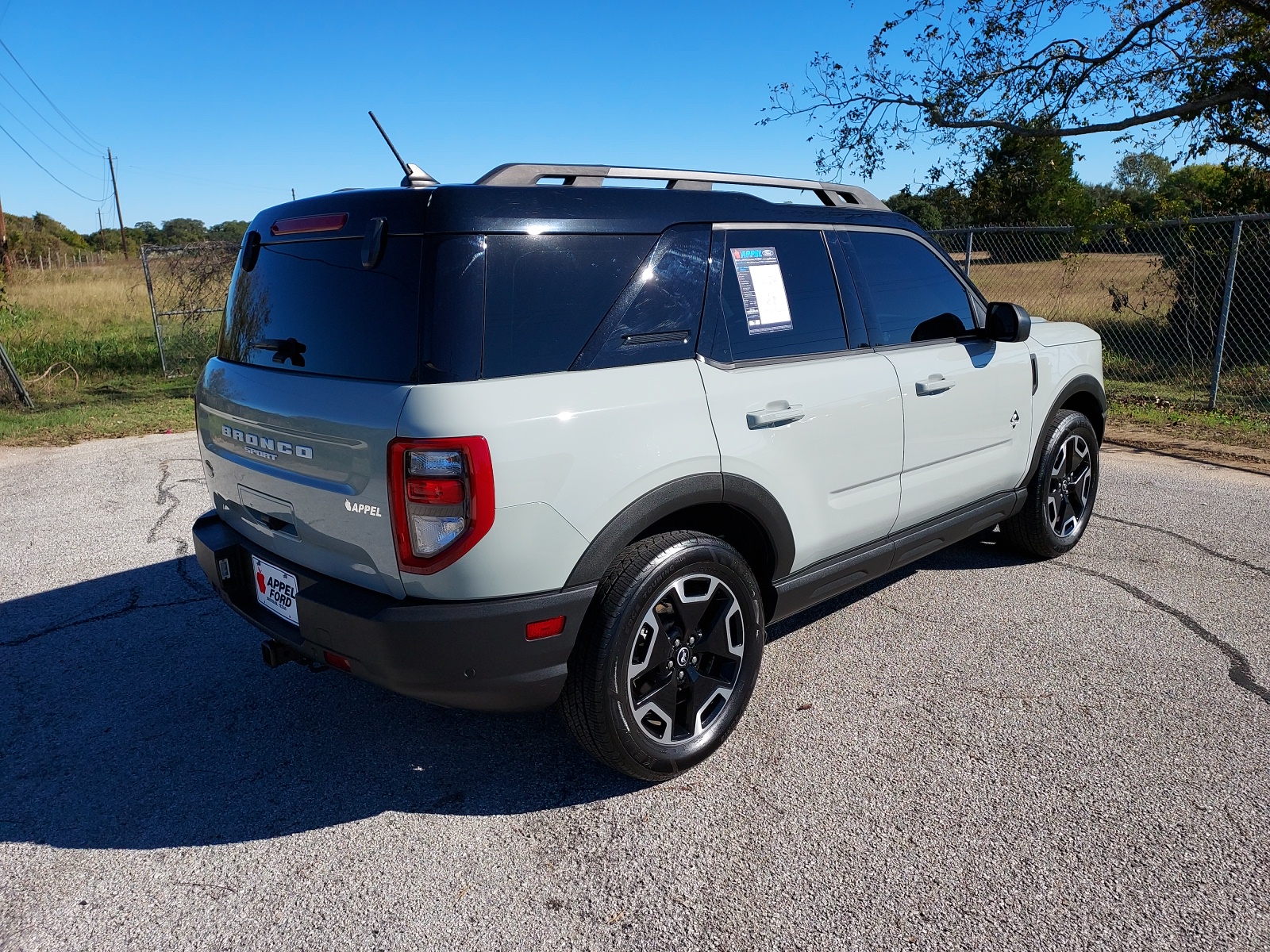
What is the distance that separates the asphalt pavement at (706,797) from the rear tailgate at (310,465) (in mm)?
828

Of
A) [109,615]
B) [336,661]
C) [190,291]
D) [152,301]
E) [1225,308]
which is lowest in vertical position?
[109,615]

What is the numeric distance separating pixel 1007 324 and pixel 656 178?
6.52 ft

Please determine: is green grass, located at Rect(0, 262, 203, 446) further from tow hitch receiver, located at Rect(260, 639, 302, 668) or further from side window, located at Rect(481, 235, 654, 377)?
side window, located at Rect(481, 235, 654, 377)

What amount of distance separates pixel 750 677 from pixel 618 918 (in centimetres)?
103

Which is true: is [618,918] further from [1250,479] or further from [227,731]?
[1250,479]

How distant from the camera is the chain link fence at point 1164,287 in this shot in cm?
1027

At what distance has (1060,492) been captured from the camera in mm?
4906

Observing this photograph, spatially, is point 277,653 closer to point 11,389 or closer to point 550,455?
point 550,455

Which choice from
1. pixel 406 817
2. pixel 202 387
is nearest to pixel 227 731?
pixel 406 817

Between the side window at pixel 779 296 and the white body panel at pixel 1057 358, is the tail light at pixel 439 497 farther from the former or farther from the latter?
the white body panel at pixel 1057 358

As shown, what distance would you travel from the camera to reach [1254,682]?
11.6 ft

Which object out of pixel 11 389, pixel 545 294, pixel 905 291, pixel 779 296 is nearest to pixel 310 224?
pixel 545 294

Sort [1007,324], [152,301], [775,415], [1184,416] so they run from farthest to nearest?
[152,301], [1184,416], [1007,324], [775,415]

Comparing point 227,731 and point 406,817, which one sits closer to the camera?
point 406,817
